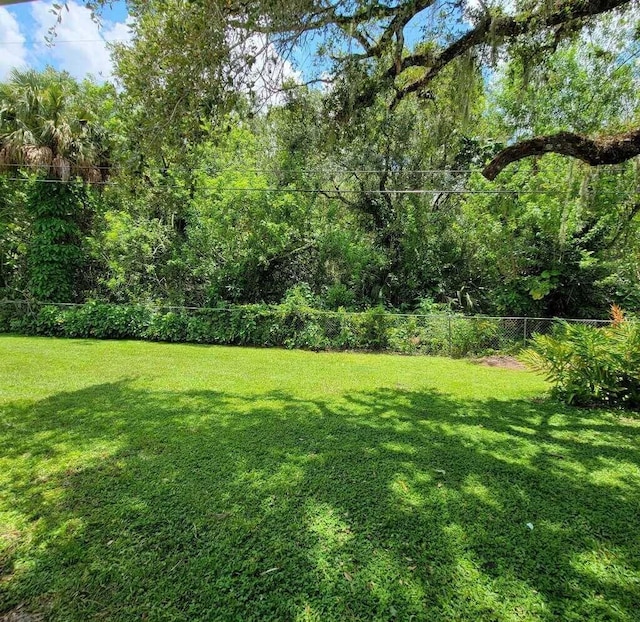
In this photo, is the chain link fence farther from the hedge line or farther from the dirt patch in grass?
the dirt patch in grass

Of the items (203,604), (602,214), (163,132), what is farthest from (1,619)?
(602,214)

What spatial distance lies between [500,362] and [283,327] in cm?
517

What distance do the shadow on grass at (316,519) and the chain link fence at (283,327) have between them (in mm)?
5026

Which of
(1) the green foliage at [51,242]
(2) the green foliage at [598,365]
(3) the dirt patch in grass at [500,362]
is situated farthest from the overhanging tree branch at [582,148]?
(1) the green foliage at [51,242]

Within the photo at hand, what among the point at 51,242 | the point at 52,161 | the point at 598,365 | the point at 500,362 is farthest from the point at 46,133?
the point at 598,365

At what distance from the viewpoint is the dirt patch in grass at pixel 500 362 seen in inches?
316

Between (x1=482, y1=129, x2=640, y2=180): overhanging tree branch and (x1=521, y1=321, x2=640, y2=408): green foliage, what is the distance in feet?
7.57

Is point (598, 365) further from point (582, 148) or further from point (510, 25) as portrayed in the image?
point (510, 25)

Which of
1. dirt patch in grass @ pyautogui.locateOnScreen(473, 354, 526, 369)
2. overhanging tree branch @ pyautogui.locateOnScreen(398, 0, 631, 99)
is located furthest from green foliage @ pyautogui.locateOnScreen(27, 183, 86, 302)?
dirt patch in grass @ pyautogui.locateOnScreen(473, 354, 526, 369)

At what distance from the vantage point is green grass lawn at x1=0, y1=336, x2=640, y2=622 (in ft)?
5.77

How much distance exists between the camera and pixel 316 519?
233 cm

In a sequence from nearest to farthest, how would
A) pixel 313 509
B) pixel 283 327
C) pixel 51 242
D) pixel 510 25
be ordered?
pixel 313 509 → pixel 510 25 → pixel 283 327 → pixel 51 242

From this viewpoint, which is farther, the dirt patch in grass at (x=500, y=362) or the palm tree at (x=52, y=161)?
the palm tree at (x=52, y=161)

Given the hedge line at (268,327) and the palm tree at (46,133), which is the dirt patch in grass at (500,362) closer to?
the hedge line at (268,327)
